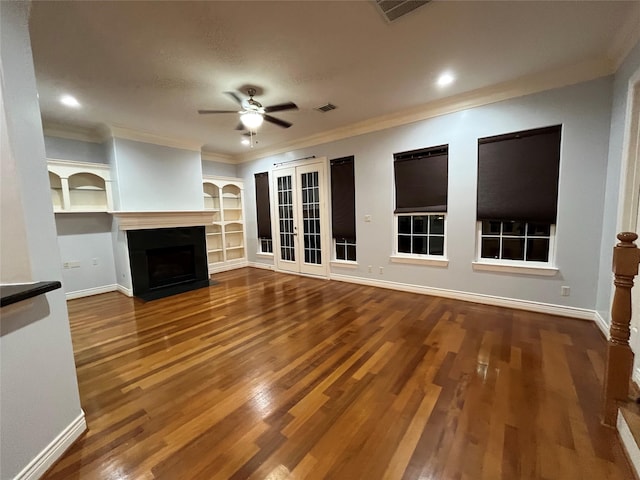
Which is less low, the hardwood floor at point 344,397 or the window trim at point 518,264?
A: the window trim at point 518,264

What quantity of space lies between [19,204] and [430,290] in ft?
14.4

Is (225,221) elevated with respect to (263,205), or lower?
lower

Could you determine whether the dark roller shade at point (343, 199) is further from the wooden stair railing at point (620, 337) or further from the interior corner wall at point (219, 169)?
the wooden stair railing at point (620, 337)

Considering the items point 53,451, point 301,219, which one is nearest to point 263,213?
point 301,219

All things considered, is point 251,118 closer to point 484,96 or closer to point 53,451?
point 484,96

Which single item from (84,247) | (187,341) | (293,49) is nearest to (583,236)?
(293,49)

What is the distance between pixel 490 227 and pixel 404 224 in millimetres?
1207

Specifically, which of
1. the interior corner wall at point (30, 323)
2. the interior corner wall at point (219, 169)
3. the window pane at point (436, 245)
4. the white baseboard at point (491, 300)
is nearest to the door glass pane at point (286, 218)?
the interior corner wall at point (219, 169)

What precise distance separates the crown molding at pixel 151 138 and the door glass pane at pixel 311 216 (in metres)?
2.27

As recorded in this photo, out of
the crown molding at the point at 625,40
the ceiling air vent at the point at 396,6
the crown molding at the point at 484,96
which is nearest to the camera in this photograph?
the ceiling air vent at the point at 396,6

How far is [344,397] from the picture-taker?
192 centimetres

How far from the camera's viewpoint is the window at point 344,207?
4812 millimetres

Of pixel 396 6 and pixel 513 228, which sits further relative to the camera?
pixel 513 228

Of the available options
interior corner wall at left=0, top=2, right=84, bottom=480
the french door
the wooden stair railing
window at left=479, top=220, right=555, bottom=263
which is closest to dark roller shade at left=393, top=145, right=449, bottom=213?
window at left=479, top=220, right=555, bottom=263
